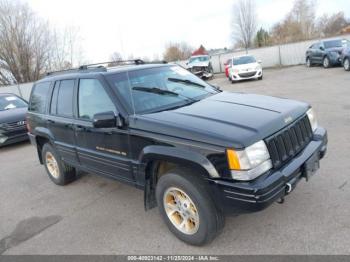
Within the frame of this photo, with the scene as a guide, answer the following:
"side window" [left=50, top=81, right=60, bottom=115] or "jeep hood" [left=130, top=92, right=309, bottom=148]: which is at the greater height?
"side window" [left=50, top=81, right=60, bottom=115]

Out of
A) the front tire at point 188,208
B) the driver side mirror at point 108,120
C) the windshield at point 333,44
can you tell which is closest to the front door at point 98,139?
the driver side mirror at point 108,120

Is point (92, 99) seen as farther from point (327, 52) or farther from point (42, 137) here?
point (327, 52)

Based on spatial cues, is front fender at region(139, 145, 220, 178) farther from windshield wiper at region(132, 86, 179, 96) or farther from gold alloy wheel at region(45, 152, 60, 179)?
gold alloy wheel at region(45, 152, 60, 179)

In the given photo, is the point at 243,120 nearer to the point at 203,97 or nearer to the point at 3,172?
the point at 203,97

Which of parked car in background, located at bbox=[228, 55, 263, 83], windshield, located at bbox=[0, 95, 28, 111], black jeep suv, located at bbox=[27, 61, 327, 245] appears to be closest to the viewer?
black jeep suv, located at bbox=[27, 61, 327, 245]


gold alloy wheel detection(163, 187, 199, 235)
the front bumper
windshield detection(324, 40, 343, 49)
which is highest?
windshield detection(324, 40, 343, 49)

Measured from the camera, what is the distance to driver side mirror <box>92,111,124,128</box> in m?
3.33

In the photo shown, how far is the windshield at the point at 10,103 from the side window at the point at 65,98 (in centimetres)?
607

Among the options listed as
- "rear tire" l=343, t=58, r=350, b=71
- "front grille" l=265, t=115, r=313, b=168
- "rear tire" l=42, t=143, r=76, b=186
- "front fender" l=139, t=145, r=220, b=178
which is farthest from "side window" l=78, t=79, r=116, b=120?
"rear tire" l=343, t=58, r=350, b=71

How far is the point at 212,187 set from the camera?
278 cm

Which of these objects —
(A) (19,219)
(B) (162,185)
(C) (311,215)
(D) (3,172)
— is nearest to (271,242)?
(C) (311,215)

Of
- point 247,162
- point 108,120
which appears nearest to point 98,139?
point 108,120

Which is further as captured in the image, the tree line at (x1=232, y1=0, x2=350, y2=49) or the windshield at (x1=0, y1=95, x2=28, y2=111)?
the tree line at (x1=232, y1=0, x2=350, y2=49)

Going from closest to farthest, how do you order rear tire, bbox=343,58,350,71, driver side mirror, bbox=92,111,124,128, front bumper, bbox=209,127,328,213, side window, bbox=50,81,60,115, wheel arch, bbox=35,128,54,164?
front bumper, bbox=209,127,328,213
driver side mirror, bbox=92,111,124,128
side window, bbox=50,81,60,115
wheel arch, bbox=35,128,54,164
rear tire, bbox=343,58,350,71
